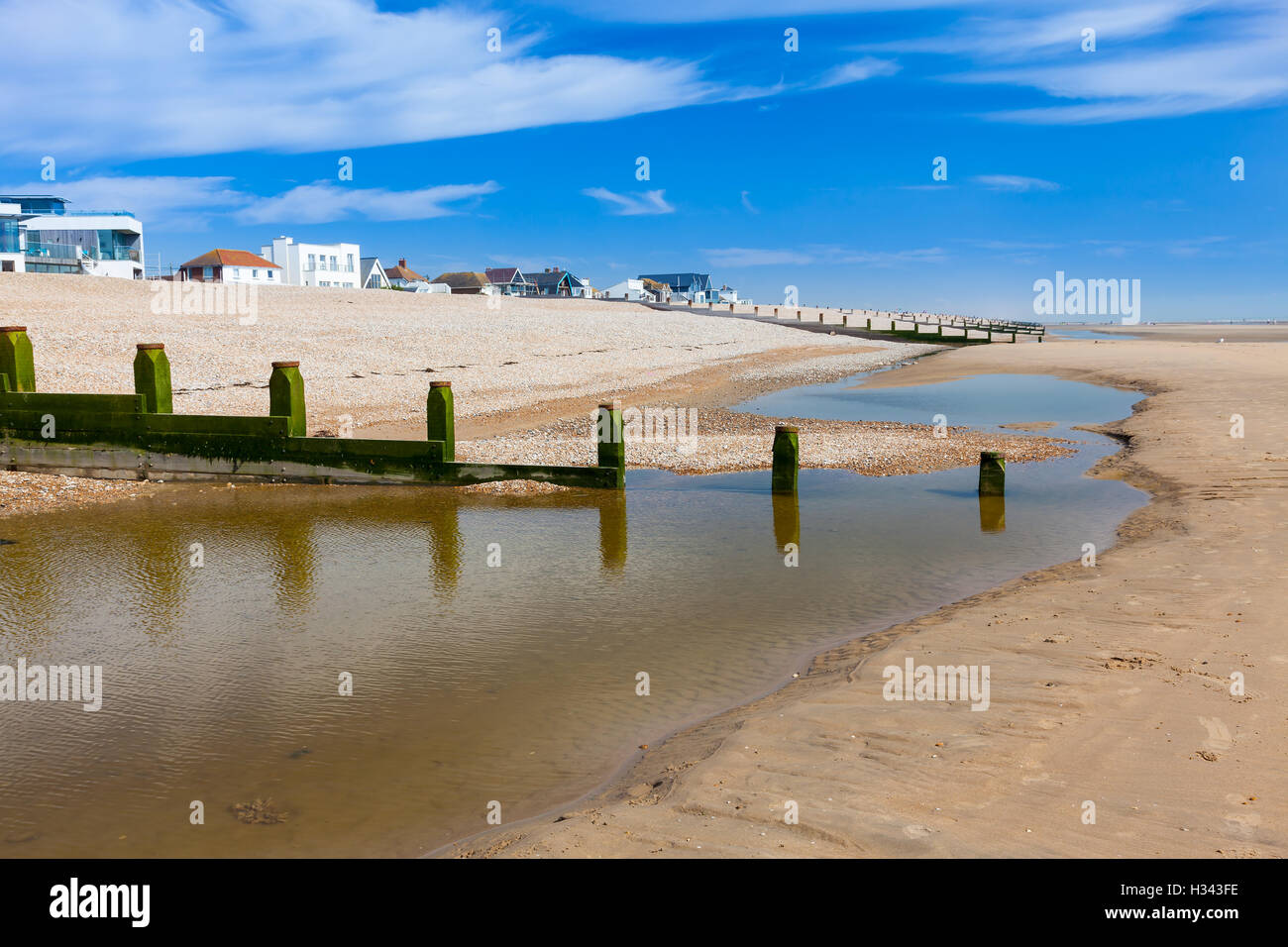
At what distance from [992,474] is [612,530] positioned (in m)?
6.62

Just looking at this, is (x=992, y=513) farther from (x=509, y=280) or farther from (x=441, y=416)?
(x=509, y=280)

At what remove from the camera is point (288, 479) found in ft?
56.1

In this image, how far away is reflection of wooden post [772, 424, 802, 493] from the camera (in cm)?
1566

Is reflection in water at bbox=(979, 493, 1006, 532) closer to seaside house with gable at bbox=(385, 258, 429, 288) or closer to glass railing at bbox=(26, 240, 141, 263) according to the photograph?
glass railing at bbox=(26, 240, 141, 263)

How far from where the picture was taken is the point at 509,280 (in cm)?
12850

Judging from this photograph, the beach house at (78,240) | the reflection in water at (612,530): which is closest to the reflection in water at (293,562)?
the reflection in water at (612,530)

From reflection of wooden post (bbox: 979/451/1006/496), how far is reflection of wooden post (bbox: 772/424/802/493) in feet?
10.3

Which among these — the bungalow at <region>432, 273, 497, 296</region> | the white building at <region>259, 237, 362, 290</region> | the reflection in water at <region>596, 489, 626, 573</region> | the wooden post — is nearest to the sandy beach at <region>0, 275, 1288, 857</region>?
the wooden post

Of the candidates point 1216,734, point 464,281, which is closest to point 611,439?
point 1216,734

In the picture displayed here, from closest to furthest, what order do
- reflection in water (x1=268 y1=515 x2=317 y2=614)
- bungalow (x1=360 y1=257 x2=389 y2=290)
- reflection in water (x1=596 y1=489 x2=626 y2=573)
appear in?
reflection in water (x1=268 y1=515 x2=317 y2=614) → reflection in water (x1=596 y1=489 x2=626 y2=573) → bungalow (x1=360 y1=257 x2=389 y2=290)

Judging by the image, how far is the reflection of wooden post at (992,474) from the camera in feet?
50.3

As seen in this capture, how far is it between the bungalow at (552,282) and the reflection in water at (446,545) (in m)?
120

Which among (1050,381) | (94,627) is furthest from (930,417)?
(94,627)
